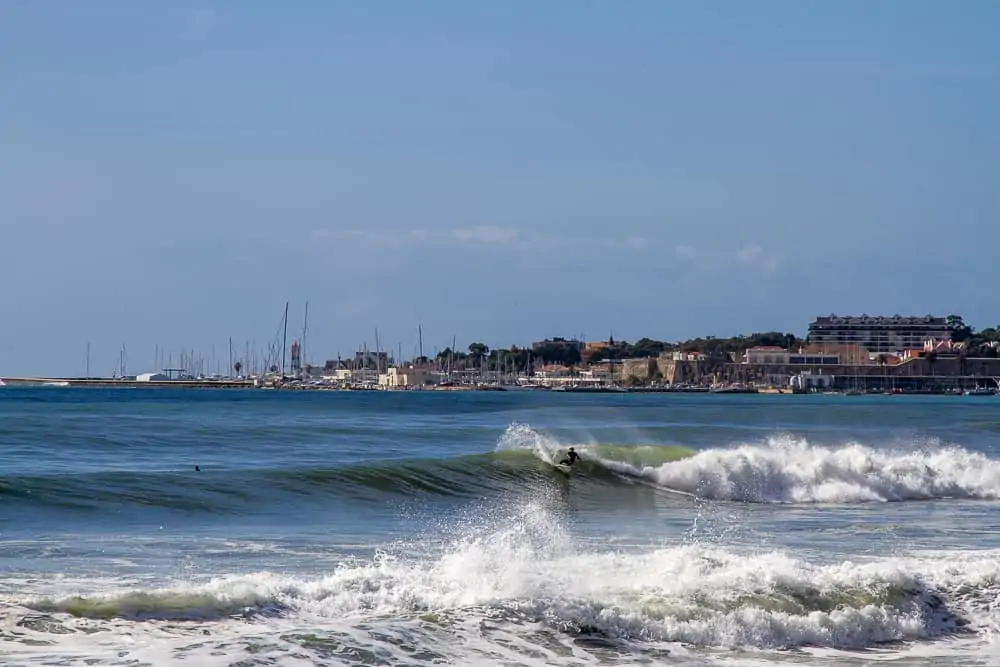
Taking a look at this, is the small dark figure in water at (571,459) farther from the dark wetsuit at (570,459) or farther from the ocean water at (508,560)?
the ocean water at (508,560)

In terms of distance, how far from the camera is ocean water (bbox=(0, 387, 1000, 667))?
530 inches

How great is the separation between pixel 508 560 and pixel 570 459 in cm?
1704

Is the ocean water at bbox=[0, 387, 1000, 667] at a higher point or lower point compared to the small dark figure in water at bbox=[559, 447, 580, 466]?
lower

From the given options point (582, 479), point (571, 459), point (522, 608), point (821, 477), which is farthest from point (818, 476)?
point (522, 608)

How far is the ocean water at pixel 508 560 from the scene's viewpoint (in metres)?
13.5

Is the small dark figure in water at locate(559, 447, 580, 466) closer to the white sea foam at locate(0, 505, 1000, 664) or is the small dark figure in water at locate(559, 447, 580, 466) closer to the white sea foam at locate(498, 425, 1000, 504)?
the white sea foam at locate(498, 425, 1000, 504)

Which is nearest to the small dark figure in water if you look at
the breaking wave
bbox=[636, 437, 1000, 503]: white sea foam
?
the breaking wave

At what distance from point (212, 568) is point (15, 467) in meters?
16.3

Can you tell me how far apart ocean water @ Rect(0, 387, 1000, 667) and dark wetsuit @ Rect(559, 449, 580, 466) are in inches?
16.1

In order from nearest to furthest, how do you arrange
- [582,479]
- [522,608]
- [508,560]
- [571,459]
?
[522,608] → [508,560] → [582,479] → [571,459]

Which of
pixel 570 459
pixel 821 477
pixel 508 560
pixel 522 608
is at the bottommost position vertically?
pixel 522 608

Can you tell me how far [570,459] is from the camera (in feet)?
108

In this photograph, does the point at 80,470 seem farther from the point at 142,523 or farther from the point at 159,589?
the point at 159,589

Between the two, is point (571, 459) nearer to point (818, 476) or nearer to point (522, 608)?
point (818, 476)
